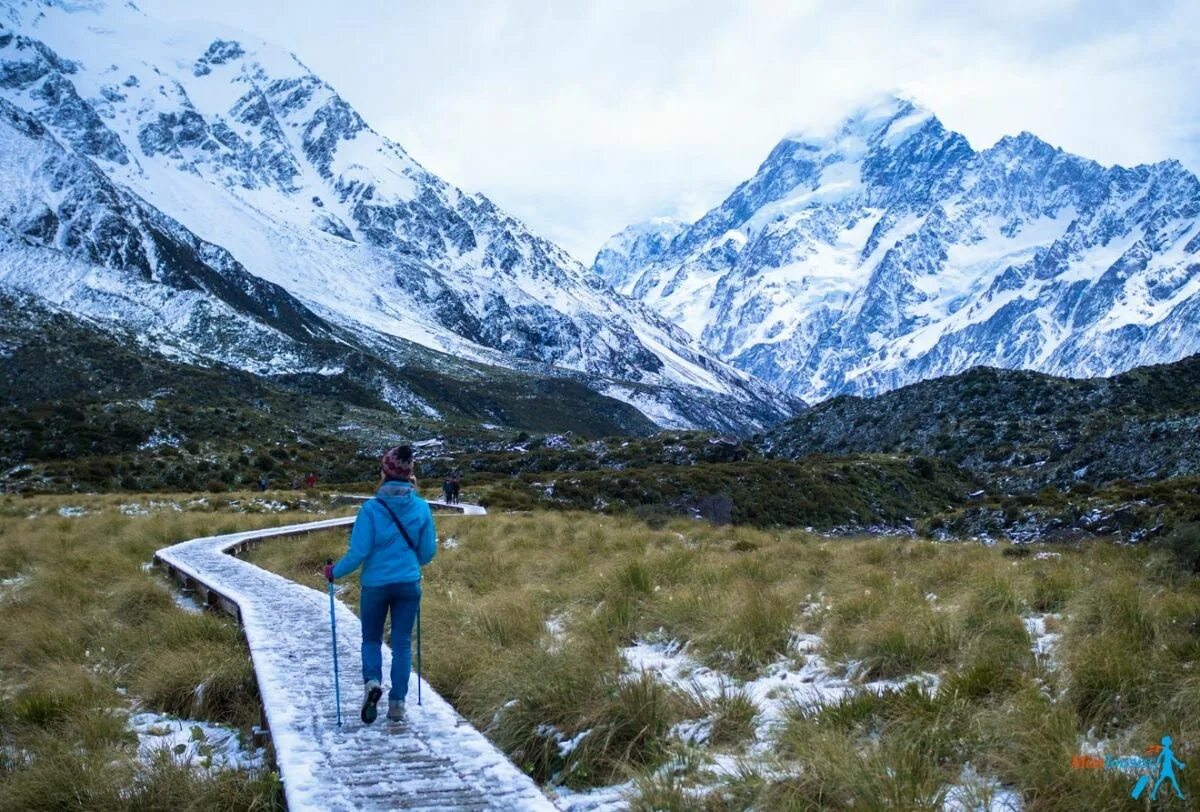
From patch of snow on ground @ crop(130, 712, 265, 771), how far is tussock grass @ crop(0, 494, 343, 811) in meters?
0.18

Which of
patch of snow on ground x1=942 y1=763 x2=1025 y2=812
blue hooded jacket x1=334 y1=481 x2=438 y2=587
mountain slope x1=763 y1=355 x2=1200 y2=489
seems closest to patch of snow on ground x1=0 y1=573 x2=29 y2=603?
blue hooded jacket x1=334 y1=481 x2=438 y2=587

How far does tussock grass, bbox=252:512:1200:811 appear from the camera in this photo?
5.33m

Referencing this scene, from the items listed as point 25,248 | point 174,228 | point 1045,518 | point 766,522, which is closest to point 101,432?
point 766,522

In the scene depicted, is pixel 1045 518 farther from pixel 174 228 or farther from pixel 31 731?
pixel 174 228

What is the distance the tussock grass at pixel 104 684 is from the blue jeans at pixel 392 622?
1410mm

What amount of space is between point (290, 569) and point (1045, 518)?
24.4 meters

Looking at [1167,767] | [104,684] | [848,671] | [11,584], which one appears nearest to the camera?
[1167,767]

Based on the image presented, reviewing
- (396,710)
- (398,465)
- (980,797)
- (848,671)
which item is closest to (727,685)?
(848,671)

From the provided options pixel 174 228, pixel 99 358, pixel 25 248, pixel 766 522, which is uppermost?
pixel 174 228

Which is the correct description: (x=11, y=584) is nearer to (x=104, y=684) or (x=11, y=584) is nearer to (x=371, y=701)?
(x=104, y=684)

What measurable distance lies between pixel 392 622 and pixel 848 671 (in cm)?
421

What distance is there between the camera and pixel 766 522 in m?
39.9

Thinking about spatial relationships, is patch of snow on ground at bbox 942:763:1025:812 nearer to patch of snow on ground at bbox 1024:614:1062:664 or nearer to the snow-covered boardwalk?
patch of snow on ground at bbox 1024:614:1062:664

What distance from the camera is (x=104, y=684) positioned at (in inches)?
349
